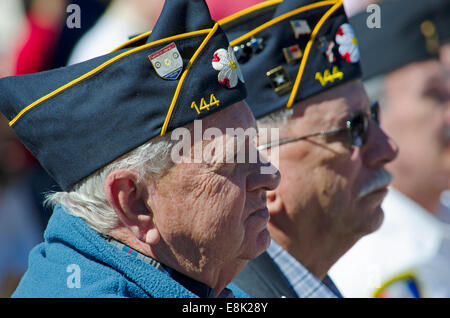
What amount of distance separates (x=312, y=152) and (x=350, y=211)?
1.16 feet

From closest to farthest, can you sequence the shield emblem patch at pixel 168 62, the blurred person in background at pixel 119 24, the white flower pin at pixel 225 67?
the shield emblem patch at pixel 168 62, the white flower pin at pixel 225 67, the blurred person in background at pixel 119 24

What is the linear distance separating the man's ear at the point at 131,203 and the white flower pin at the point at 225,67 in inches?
19.2

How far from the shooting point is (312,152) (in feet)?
10.9

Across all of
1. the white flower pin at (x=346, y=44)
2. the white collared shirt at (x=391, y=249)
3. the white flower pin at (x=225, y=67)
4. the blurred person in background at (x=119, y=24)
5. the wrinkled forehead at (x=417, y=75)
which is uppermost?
the white flower pin at (x=225, y=67)

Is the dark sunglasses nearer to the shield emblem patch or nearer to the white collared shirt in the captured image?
the shield emblem patch

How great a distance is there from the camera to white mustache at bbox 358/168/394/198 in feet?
11.1

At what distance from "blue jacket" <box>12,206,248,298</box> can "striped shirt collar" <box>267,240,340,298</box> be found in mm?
1047

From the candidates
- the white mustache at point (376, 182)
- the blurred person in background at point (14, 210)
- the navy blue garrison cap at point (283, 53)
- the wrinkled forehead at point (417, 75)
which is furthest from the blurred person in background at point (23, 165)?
the white mustache at point (376, 182)

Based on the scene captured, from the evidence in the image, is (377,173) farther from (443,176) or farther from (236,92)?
(443,176)

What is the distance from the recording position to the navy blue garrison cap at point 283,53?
3.25m

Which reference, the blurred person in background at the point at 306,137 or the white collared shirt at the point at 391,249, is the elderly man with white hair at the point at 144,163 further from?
the white collared shirt at the point at 391,249

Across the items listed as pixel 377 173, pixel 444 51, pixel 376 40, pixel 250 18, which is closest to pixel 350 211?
pixel 377 173

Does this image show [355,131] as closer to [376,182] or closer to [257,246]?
[376,182]

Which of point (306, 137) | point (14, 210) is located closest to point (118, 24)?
point (14, 210)
